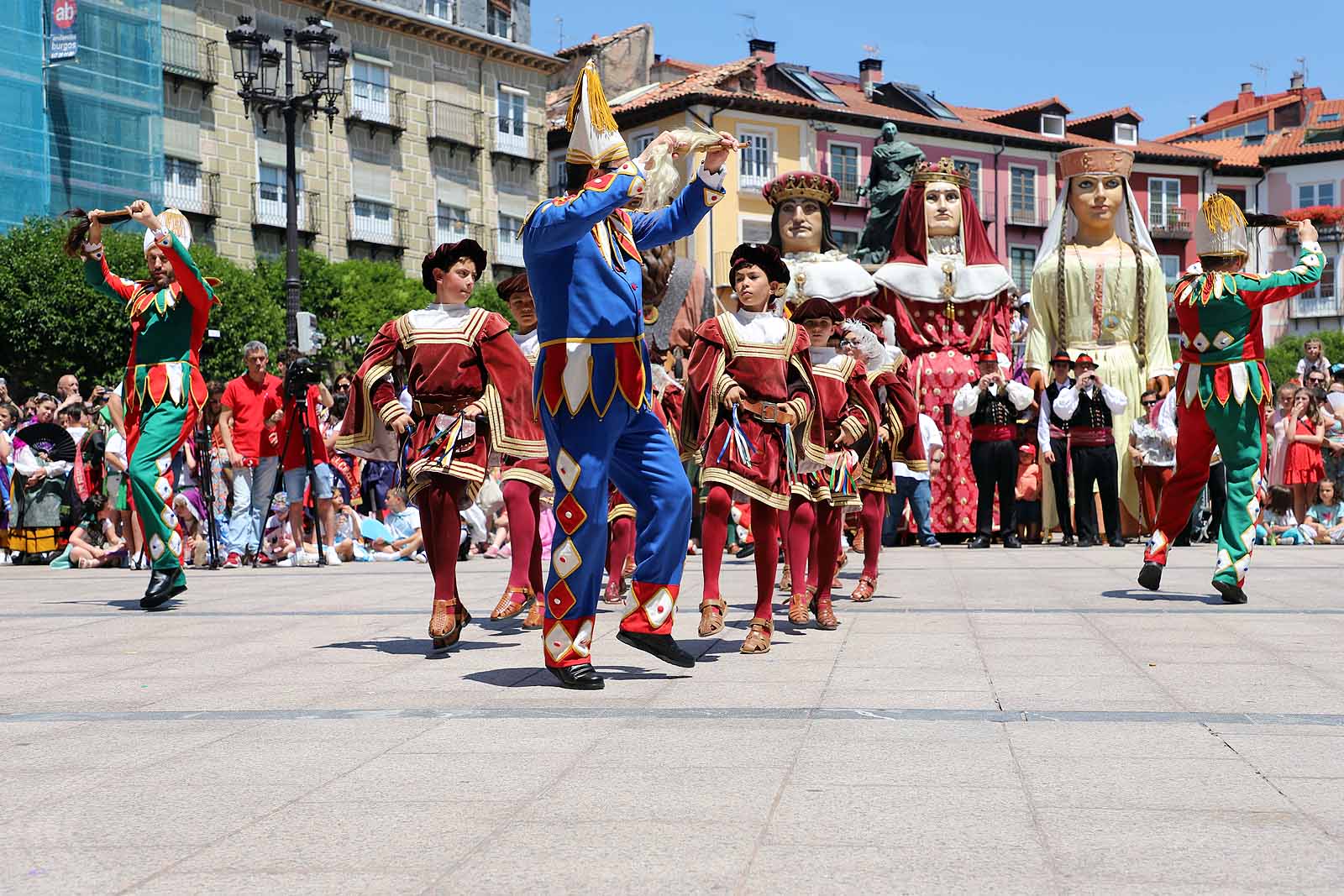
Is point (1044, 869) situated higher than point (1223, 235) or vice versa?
point (1223, 235)

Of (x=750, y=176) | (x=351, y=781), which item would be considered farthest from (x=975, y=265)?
(x=750, y=176)

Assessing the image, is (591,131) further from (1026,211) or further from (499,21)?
(1026,211)

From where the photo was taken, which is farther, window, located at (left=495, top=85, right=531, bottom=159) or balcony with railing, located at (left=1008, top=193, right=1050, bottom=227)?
balcony with railing, located at (left=1008, top=193, right=1050, bottom=227)

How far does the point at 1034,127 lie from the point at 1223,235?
178ft

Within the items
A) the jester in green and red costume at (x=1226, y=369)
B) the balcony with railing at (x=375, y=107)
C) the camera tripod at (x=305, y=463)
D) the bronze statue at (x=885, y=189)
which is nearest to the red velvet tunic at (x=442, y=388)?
the jester in green and red costume at (x=1226, y=369)

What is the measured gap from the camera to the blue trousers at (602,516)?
6168 mm

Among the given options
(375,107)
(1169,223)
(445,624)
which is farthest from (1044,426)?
(1169,223)

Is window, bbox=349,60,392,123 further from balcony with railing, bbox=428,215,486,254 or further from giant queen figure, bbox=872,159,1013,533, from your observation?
giant queen figure, bbox=872,159,1013,533

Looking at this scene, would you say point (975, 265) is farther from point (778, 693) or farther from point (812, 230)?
point (778, 693)

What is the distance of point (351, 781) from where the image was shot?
14.0ft

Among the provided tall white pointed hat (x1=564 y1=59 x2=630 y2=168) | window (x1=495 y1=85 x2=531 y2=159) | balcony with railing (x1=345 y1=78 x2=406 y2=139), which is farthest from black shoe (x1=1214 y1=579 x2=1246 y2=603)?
window (x1=495 y1=85 x2=531 y2=159)

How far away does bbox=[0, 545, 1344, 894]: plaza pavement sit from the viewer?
3.38 meters

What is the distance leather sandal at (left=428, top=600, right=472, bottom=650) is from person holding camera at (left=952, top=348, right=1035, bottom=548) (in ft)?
31.1

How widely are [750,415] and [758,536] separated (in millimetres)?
553
